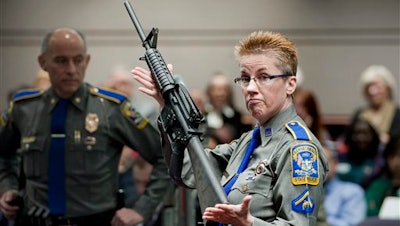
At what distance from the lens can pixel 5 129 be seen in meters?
5.75

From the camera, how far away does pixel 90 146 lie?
552 cm

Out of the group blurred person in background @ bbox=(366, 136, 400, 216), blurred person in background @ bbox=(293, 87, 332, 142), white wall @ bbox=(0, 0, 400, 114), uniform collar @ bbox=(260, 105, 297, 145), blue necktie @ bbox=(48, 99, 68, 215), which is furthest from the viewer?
white wall @ bbox=(0, 0, 400, 114)

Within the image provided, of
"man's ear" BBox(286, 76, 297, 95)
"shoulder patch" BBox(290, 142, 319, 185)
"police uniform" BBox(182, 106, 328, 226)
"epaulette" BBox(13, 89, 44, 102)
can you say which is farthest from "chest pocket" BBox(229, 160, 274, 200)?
"epaulette" BBox(13, 89, 44, 102)

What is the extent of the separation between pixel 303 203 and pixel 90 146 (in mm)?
1977

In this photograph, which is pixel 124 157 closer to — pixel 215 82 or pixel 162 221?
pixel 162 221

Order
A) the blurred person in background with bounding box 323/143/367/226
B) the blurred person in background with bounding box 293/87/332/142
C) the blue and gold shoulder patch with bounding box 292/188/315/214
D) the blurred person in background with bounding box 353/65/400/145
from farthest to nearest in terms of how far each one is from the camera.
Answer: the blurred person in background with bounding box 353/65/400/145
the blurred person in background with bounding box 293/87/332/142
the blurred person in background with bounding box 323/143/367/226
the blue and gold shoulder patch with bounding box 292/188/315/214

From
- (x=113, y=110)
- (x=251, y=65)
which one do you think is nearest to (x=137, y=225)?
(x=113, y=110)

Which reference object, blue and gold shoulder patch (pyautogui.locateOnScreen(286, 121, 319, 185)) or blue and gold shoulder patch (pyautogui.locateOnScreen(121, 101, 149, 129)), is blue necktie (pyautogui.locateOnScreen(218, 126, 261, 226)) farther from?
blue and gold shoulder patch (pyautogui.locateOnScreen(121, 101, 149, 129))

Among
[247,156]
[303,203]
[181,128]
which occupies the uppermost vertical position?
[181,128]

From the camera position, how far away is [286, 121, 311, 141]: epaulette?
3.93 meters

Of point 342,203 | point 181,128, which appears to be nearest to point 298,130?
point 181,128

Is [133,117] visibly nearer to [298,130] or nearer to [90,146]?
[90,146]

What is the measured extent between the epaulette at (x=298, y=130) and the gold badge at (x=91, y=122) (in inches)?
69.3

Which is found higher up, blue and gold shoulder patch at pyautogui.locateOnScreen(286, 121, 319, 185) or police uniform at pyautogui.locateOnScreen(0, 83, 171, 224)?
police uniform at pyautogui.locateOnScreen(0, 83, 171, 224)
